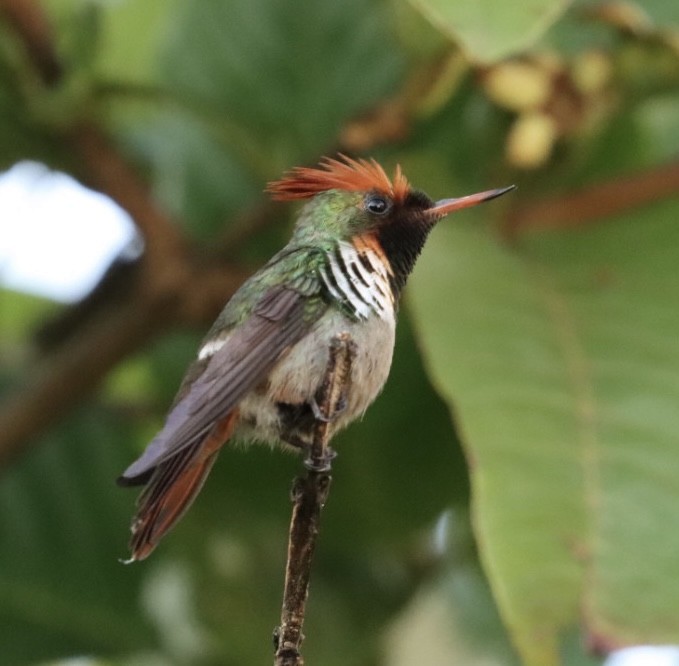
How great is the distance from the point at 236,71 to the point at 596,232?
751 millimetres

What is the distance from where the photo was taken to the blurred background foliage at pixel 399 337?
148cm

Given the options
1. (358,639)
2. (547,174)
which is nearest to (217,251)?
(547,174)

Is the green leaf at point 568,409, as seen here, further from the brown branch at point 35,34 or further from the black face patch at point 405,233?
the brown branch at point 35,34

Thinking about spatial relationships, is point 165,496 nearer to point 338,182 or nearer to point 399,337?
point 338,182

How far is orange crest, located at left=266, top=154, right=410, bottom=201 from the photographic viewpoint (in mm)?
1362

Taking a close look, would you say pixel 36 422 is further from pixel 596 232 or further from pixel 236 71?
pixel 596 232

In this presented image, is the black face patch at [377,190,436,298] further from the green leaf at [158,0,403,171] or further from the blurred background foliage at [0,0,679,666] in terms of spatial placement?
the green leaf at [158,0,403,171]

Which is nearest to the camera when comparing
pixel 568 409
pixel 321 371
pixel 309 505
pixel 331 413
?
pixel 309 505

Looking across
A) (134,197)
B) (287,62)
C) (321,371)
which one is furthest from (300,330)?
(287,62)

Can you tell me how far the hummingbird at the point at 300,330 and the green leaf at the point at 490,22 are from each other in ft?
0.53

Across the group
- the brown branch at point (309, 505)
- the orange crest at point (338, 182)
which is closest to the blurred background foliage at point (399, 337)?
the orange crest at point (338, 182)

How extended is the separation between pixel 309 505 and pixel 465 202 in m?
0.33

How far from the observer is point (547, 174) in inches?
77.6

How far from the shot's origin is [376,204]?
1389mm
